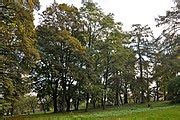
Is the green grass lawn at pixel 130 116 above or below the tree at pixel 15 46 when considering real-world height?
below

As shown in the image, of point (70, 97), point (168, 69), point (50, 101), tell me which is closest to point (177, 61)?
point (168, 69)

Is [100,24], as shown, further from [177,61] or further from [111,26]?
[177,61]

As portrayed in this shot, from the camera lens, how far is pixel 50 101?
6594cm

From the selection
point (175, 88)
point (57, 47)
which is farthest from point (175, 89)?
point (57, 47)

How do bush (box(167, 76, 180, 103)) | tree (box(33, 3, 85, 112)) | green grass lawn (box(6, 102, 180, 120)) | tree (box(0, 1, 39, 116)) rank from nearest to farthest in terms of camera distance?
green grass lawn (box(6, 102, 180, 120)) < tree (box(0, 1, 39, 116)) < bush (box(167, 76, 180, 103)) < tree (box(33, 3, 85, 112))

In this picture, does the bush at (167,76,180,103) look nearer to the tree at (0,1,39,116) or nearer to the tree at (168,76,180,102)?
the tree at (168,76,180,102)

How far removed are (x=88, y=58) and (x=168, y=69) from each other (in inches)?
524

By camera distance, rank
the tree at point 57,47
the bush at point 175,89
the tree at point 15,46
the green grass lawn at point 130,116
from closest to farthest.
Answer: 1. the green grass lawn at point 130,116
2. the tree at point 15,46
3. the bush at point 175,89
4. the tree at point 57,47

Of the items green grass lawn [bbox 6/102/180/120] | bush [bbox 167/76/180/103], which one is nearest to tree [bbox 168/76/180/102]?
bush [bbox 167/76/180/103]

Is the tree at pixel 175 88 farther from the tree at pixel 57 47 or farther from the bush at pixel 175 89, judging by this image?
the tree at pixel 57 47

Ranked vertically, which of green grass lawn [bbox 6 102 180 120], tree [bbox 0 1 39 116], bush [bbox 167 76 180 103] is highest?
tree [bbox 0 1 39 116]

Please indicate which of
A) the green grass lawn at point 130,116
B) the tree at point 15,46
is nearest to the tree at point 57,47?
the tree at point 15,46

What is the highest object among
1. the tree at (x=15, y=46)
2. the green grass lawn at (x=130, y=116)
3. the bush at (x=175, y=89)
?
the tree at (x=15, y=46)

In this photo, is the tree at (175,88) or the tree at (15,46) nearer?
the tree at (15,46)
